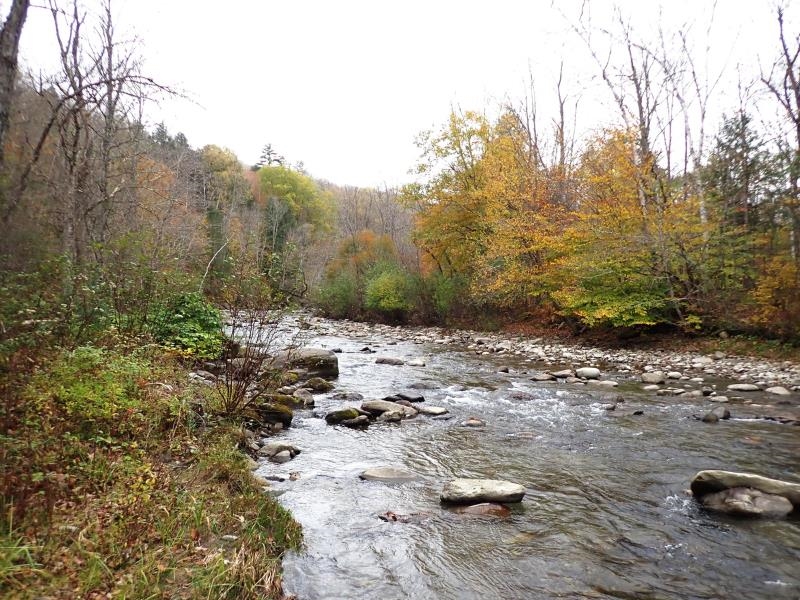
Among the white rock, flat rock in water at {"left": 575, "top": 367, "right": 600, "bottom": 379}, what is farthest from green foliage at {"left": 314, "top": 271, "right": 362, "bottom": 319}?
the white rock

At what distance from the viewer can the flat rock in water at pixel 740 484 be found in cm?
486

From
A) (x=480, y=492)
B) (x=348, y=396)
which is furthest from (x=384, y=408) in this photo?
(x=480, y=492)

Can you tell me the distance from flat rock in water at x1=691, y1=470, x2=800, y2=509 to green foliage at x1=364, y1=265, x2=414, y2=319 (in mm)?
23762

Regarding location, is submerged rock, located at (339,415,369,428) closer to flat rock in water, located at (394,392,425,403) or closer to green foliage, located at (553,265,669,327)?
flat rock in water, located at (394,392,425,403)

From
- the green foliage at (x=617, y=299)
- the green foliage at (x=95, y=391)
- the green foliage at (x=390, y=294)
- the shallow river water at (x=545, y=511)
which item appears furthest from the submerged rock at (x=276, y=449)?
the green foliage at (x=390, y=294)

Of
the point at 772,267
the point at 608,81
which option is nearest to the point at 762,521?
the point at 772,267

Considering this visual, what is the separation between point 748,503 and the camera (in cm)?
479

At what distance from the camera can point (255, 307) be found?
700cm

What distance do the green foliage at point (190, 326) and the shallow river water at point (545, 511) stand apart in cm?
247

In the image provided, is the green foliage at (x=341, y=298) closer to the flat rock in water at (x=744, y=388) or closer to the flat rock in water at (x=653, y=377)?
the flat rock in water at (x=653, y=377)

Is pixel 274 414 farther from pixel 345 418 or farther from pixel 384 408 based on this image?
pixel 384 408

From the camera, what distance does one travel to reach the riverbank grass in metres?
2.78

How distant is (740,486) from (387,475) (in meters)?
3.88

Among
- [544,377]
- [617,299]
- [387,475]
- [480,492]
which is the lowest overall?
[387,475]
